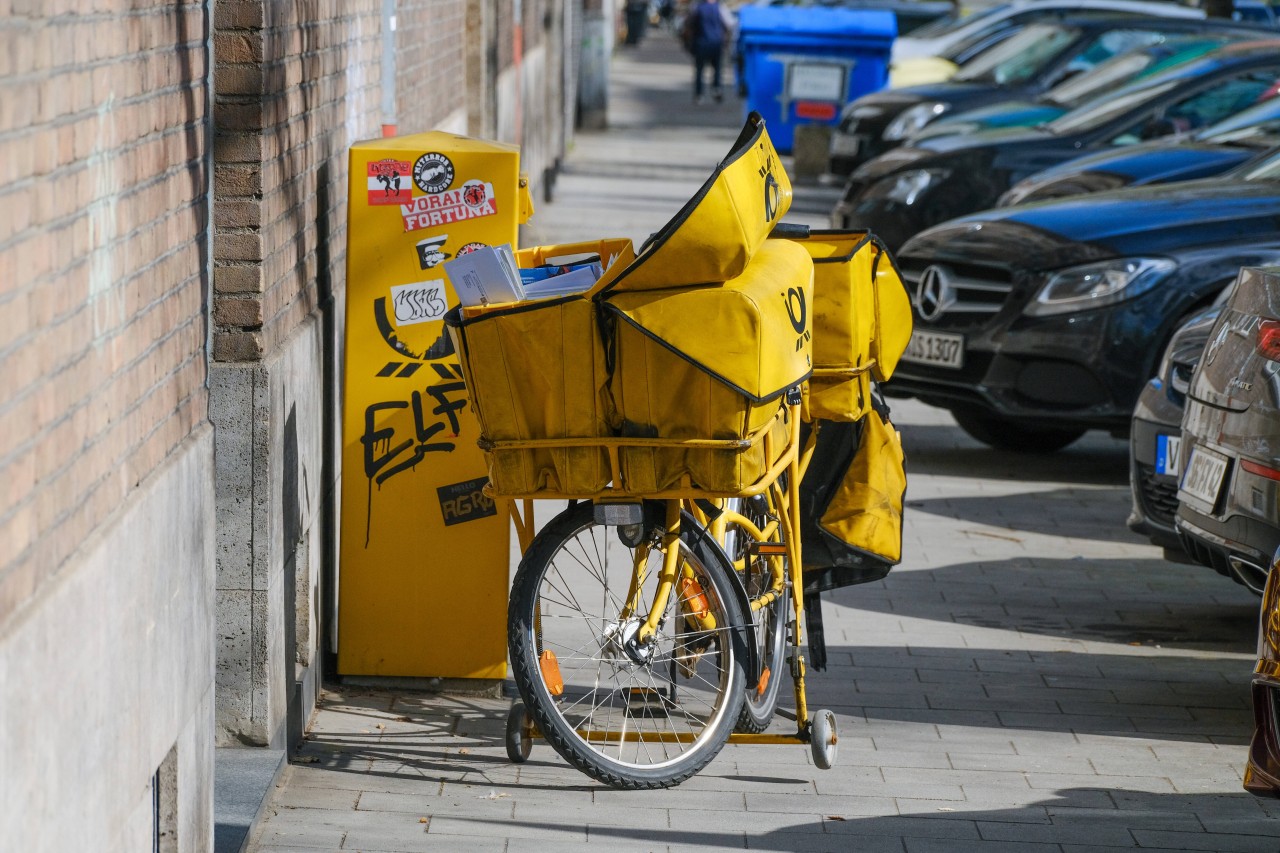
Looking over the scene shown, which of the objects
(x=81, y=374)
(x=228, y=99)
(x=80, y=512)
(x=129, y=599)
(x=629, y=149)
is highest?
(x=228, y=99)

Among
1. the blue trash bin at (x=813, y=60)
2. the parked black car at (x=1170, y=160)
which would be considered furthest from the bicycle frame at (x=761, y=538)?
the blue trash bin at (x=813, y=60)

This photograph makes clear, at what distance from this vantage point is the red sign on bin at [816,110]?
21.2m

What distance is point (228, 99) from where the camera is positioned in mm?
4469

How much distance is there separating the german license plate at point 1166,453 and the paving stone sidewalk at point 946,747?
568 mm

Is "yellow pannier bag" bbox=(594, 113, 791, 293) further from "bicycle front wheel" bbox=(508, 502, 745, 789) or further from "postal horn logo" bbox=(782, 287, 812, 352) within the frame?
"bicycle front wheel" bbox=(508, 502, 745, 789)

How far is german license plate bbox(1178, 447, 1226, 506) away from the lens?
548 centimetres

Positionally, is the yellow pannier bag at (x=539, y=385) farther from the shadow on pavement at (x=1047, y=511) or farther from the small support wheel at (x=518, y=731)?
the shadow on pavement at (x=1047, y=511)

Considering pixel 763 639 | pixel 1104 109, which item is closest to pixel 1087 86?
pixel 1104 109

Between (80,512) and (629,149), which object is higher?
(80,512)

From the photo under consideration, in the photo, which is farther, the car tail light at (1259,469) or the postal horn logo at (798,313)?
the car tail light at (1259,469)

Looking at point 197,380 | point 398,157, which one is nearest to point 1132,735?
point 398,157

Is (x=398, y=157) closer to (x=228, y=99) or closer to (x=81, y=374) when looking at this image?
(x=228, y=99)

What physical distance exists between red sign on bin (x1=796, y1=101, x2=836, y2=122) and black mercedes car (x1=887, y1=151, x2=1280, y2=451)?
1248 cm

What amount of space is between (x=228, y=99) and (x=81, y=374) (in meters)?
1.77
